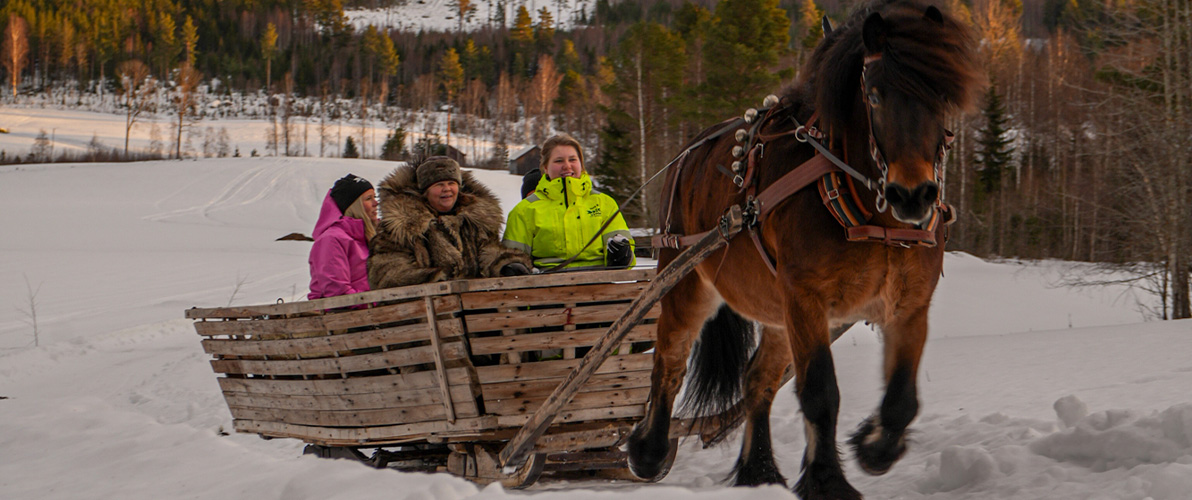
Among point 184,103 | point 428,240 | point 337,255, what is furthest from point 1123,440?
point 184,103

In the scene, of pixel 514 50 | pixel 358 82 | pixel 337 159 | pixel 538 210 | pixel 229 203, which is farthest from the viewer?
pixel 514 50

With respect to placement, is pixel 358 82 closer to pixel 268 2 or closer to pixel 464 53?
pixel 464 53

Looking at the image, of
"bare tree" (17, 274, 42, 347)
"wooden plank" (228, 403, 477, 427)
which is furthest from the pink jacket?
"bare tree" (17, 274, 42, 347)

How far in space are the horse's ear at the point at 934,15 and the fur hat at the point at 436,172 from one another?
2.68 meters

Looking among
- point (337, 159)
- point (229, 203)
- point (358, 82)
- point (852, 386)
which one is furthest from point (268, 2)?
point (852, 386)

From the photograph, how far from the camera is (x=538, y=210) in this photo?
515 centimetres

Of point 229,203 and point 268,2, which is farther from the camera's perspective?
point 268,2

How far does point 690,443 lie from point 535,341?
2.36 metres

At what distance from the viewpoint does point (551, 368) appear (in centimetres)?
429

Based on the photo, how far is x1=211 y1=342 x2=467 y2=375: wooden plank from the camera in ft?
13.5

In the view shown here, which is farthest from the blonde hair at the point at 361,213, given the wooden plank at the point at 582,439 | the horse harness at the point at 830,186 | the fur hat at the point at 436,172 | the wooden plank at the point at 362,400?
the horse harness at the point at 830,186

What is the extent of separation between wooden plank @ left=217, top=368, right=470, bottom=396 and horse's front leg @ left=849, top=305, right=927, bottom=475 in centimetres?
188

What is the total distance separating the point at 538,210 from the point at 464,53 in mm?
95859

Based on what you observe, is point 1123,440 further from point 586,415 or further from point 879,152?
point 586,415
